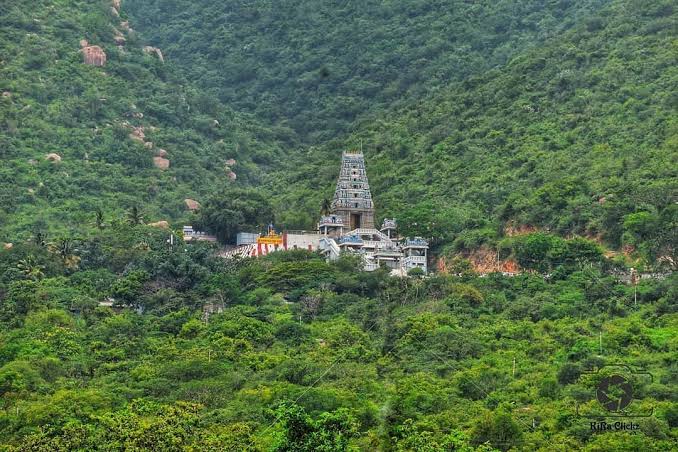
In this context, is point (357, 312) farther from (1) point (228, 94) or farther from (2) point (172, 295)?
(1) point (228, 94)

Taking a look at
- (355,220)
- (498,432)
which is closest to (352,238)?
(355,220)

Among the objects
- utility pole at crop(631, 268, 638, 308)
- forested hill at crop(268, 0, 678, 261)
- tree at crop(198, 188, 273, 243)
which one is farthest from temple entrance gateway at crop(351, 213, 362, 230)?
utility pole at crop(631, 268, 638, 308)

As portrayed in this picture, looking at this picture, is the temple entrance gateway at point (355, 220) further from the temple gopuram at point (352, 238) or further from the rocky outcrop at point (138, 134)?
the rocky outcrop at point (138, 134)

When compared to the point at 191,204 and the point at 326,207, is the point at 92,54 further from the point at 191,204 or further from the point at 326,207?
the point at 326,207

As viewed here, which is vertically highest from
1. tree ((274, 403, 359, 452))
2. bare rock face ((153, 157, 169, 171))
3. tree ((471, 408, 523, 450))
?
bare rock face ((153, 157, 169, 171))

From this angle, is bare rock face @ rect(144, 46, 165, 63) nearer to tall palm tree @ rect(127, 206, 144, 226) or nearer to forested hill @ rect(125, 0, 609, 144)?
forested hill @ rect(125, 0, 609, 144)

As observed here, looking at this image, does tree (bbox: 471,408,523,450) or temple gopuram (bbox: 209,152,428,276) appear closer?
tree (bbox: 471,408,523,450)

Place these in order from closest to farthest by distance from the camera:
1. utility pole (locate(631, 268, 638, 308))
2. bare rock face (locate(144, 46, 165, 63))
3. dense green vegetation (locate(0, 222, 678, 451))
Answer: dense green vegetation (locate(0, 222, 678, 451)) < utility pole (locate(631, 268, 638, 308)) < bare rock face (locate(144, 46, 165, 63))

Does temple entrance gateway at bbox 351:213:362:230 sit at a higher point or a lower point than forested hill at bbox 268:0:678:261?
lower
